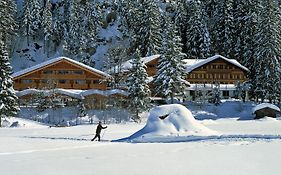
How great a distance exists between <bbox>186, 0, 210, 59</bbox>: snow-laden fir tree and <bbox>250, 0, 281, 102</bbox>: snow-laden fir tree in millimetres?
21827

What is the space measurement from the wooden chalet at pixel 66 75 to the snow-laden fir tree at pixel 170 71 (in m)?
12.9

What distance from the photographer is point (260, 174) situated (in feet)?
44.8

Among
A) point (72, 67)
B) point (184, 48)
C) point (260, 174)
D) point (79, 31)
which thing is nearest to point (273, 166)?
point (260, 174)

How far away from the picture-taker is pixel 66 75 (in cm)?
7088

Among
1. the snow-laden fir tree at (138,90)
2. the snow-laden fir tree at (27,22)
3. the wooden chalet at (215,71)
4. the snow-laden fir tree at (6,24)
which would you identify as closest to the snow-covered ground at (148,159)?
the snow-laden fir tree at (138,90)

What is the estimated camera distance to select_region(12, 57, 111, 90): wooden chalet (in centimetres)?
6938

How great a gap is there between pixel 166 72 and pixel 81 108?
12783 mm

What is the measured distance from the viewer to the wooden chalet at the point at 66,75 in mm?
69375

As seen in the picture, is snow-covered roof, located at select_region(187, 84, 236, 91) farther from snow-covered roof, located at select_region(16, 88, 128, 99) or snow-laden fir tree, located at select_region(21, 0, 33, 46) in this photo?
snow-laden fir tree, located at select_region(21, 0, 33, 46)

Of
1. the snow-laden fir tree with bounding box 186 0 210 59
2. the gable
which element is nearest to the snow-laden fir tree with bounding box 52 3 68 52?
the snow-laden fir tree with bounding box 186 0 210 59

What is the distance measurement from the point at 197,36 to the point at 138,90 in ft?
113

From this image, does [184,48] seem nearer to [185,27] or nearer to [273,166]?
[185,27]

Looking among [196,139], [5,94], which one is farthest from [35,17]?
[196,139]

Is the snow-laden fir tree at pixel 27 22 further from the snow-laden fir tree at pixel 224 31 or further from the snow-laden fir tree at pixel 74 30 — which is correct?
the snow-laden fir tree at pixel 224 31
